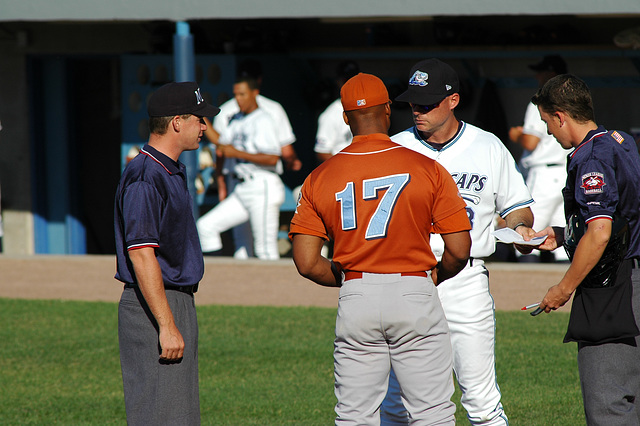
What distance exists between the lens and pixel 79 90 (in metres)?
13.0

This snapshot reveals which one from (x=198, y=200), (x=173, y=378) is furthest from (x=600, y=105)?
(x=173, y=378)

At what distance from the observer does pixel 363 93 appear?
3.82 m

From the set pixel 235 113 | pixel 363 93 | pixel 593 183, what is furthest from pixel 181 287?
pixel 235 113

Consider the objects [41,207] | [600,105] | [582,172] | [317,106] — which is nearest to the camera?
[582,172]

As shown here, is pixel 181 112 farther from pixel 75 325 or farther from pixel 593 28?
pixel 593 28

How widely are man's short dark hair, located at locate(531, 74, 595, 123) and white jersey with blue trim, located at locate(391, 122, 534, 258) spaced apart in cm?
69

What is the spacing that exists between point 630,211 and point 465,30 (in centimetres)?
756

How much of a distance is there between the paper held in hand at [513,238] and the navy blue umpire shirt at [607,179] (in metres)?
0.36

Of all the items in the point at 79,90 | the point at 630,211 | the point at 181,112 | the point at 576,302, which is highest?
the point at 79,90

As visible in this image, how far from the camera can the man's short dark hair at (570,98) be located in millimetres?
3963

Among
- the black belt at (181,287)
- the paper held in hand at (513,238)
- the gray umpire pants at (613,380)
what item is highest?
the paper held in hand at (513,238)

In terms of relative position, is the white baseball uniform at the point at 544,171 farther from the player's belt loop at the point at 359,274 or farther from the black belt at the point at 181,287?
the black belt at the point at 181,287

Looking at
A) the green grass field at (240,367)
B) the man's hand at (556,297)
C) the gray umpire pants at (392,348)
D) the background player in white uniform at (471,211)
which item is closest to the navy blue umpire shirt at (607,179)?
the man's hand at (556,297)

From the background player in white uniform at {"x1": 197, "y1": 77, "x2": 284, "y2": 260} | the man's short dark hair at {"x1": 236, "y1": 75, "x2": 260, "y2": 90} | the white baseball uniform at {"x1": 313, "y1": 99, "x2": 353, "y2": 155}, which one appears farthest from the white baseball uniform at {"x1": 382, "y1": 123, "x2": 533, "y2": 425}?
A: the man's short dark hair at {"x1": 236, "y1": 75, "x2": 260, "y2": 90}
